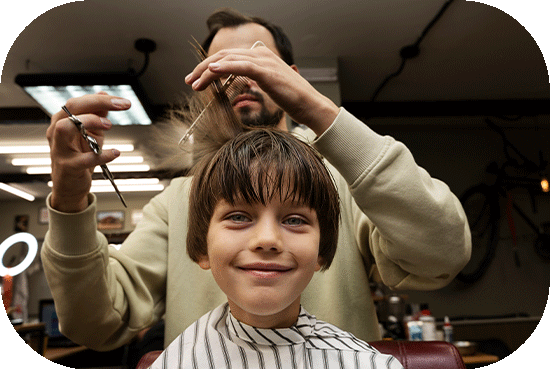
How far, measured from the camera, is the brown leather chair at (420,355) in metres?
1.01

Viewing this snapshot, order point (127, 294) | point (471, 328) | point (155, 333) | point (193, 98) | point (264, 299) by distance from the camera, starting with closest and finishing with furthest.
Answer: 1. point (264, 299)
2. point (193, 98)
3. point (127, 294)
4. point (155, 333)
5. point (471, 328)

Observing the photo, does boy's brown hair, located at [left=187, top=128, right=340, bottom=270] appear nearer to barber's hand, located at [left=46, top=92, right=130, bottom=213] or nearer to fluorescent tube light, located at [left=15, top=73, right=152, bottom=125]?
barber's hand, located at [left=46, top=92, right=130, bottom=213]

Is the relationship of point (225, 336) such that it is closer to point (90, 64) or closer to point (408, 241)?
point (408, 241)

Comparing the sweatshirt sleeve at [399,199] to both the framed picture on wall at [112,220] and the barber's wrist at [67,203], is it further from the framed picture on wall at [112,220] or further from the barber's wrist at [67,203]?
the framed picture on wall at [112,220]

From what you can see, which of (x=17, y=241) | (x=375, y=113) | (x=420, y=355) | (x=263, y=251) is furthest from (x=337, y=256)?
(x=375, y=113)

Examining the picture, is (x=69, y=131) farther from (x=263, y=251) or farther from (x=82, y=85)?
(x=82, y=85)

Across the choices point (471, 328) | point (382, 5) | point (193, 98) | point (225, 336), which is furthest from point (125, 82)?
point (471, 328)

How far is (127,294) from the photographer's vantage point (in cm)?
123

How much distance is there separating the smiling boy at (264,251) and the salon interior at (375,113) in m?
0.38

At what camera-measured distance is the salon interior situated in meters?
1.88

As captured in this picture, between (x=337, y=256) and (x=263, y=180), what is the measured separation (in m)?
0.63

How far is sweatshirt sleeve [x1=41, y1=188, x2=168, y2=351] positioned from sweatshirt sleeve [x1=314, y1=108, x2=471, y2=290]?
0.65 metres

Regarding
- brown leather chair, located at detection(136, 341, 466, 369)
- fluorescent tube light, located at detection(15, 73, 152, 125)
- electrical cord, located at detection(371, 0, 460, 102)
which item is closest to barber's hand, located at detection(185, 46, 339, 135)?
brown leather chair, located at detection(136, 341, 466, 369)

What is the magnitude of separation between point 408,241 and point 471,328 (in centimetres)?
433
